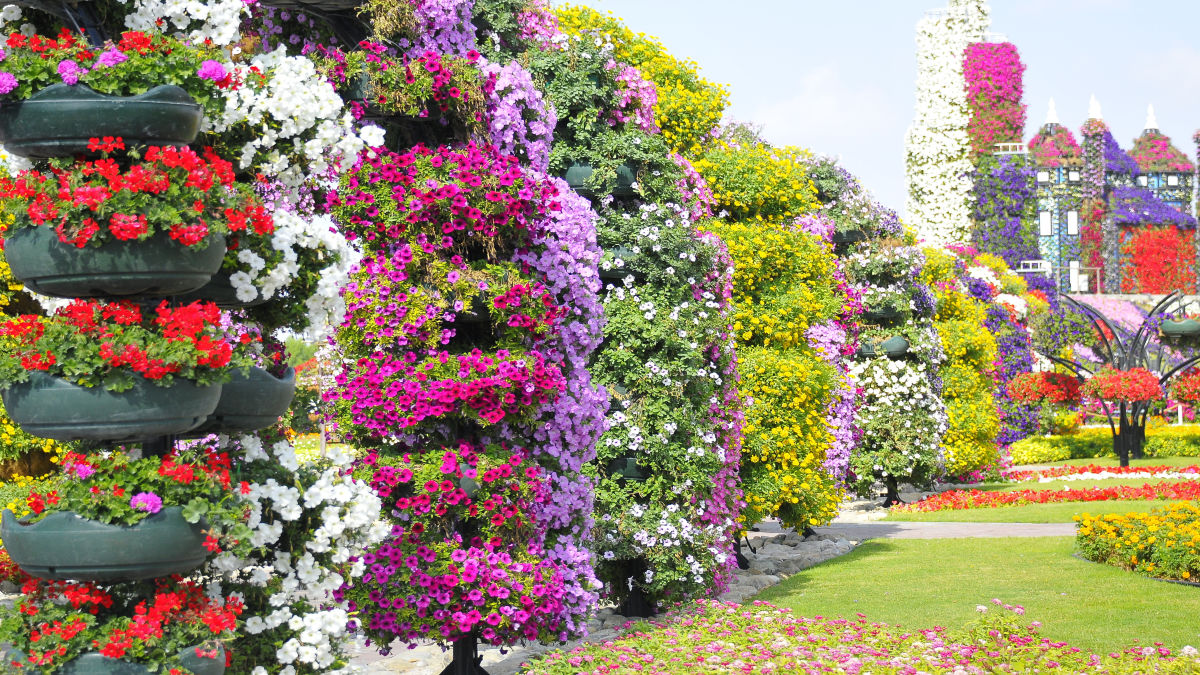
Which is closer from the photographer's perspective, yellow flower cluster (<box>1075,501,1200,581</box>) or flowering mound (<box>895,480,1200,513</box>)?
yellow flower cluster (<box>1075,501,1200,581</box>)

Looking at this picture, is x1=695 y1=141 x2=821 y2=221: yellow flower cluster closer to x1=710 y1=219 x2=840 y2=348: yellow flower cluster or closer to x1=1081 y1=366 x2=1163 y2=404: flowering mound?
x1=710 y1=219 x2=840 y2=348: yellow flower cluster

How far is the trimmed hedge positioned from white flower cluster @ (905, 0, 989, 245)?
15.2m

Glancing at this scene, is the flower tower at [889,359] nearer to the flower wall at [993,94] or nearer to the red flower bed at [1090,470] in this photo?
the red flower bed at [1090,470]

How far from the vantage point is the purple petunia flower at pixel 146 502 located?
4.93 metres

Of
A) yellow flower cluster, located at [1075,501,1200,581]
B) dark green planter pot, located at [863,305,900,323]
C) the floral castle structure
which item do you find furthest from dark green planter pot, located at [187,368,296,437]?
the floral castle structure

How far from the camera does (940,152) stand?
47.8 m

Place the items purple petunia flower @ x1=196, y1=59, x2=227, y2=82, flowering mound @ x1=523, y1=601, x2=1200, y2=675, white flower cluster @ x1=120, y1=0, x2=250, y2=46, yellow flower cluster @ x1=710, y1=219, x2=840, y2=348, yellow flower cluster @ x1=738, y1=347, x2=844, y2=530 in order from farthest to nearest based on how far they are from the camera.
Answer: yellow flower cluster @ x1=710, y1=219, x2=840, y2=348 < yellow flower cluster @ x1=738, y1=347, x2=844, y2=530 < flowering mound @ x1=523, y1=601, x2=1200, y2=675 < white flower cluster @ x1=120, y1=0, x2=250, y2=46 < purple petunia flower @ x1=196, y1=59, x2=227, y2=82

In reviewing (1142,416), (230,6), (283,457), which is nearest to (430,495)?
(283,457)

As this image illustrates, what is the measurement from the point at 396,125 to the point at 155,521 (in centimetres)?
455

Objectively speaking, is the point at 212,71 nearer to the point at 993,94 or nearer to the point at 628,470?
the point at 628,470

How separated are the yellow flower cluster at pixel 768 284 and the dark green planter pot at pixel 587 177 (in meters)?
3.84

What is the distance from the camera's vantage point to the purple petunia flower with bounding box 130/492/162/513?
4.93 meters

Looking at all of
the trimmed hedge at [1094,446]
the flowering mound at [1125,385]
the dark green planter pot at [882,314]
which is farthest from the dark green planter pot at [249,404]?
the trimmed hedge at [1094,446]

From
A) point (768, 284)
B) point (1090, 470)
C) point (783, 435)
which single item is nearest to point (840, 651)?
point (783, 435)
